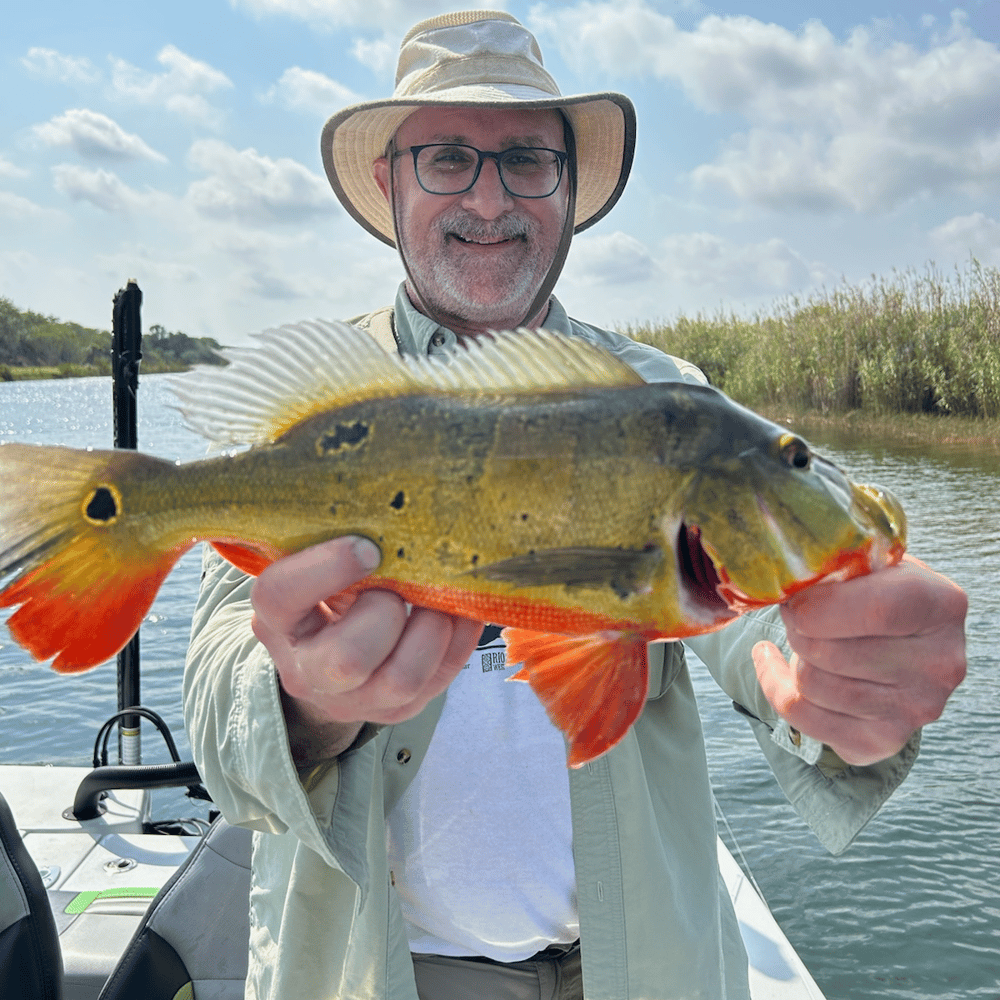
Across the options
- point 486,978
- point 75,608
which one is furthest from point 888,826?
point 75,608

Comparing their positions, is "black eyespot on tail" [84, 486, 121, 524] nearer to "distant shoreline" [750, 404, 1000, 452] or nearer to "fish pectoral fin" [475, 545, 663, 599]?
"fish pectoral fin" [475, 545, 663, 599]

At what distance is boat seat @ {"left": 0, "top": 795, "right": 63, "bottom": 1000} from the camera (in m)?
2.76

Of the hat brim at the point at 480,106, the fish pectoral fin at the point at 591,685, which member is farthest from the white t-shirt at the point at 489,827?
the hat brim at the point at 480,106

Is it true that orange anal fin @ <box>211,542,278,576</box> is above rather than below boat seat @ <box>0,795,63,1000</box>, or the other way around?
above

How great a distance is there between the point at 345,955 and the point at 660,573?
161 centimetres

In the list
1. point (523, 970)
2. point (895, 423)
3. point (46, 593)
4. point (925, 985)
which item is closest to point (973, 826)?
point (925, 985)

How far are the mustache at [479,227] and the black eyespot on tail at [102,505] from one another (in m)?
1.86

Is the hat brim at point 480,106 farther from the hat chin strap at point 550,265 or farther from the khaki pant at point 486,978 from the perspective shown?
the khaki pant at point 486,978

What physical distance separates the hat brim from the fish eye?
75.0 inches

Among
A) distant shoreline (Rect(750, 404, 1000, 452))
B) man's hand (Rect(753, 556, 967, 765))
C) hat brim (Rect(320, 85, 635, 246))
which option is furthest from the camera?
distant shoreline (Rect(750, 404, 1000, 452))

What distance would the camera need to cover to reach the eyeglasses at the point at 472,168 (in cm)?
316

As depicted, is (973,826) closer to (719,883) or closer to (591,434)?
(719,883)

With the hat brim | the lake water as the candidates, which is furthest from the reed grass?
the hat brim

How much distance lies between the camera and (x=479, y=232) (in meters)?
3.13
